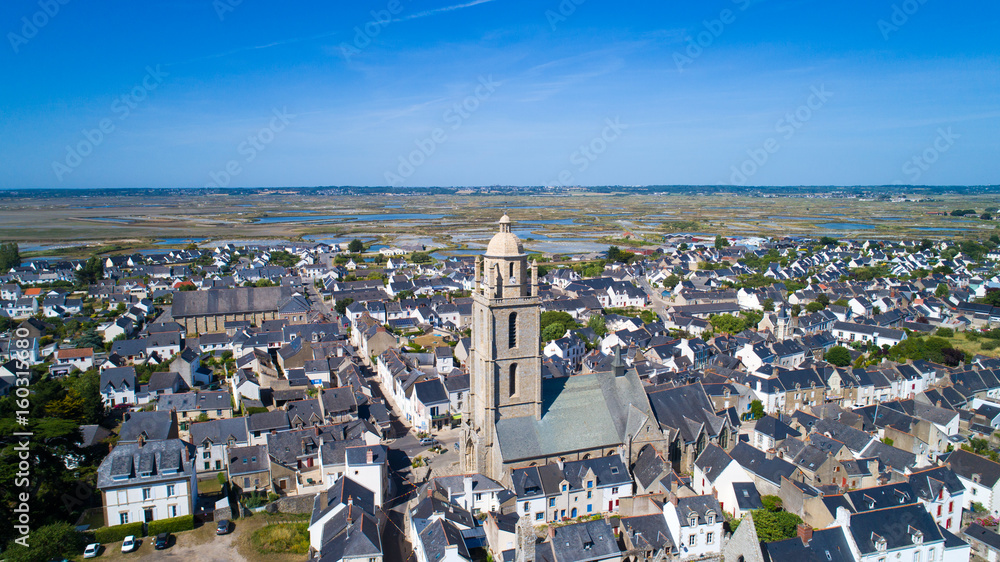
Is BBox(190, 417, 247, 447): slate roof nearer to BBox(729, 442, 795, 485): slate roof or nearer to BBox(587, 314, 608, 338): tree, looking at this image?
BBox(729, 442, 795, 485): slate roof

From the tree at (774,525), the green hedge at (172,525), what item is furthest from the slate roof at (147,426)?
the tree at (774,525)

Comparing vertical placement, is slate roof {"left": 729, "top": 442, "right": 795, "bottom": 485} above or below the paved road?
below

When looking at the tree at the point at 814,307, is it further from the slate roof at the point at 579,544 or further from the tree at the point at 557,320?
the slate roof at the point at 579,544

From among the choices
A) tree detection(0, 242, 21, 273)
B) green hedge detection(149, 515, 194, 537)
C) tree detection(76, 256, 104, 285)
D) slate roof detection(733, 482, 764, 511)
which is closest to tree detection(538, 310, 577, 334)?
slate roof detection(733, 482, 764, 511)

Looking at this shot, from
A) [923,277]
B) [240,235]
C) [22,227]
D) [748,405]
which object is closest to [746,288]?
[923,277]

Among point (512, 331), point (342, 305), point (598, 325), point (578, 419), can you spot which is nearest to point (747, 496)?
point (578, 419)

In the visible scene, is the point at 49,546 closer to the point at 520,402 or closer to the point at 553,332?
the point at 520,402
